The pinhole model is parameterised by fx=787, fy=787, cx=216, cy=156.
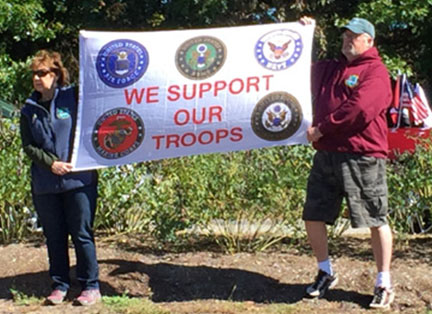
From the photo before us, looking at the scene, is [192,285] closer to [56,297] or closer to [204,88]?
[56,297]

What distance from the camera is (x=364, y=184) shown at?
4.96 metres

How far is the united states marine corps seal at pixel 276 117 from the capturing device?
5219 mm

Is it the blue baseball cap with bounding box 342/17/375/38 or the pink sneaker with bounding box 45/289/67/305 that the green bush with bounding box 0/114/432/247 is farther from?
the blue baseball cap with bounding box 342/17/375/38

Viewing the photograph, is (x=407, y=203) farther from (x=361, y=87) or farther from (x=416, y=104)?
(x=416, y=104)

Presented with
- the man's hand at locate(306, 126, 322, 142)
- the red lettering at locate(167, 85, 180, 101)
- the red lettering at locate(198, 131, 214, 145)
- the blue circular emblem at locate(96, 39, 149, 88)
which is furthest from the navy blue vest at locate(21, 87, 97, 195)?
the man's hand at locate(306, 126, 322, 142)

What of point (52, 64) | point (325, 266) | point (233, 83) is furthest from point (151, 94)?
point (325, 266)

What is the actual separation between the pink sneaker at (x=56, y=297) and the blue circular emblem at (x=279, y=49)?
2069mm

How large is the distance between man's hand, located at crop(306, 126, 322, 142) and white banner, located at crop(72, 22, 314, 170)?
26 centimetres

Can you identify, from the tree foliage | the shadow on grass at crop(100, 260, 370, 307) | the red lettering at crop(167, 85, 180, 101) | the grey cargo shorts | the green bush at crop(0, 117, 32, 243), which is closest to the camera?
the grey cargo shorts

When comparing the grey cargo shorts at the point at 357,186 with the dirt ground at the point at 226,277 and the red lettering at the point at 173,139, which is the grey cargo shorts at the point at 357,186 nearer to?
the dirt ground at the point at 226,277

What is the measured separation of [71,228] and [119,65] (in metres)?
1.14

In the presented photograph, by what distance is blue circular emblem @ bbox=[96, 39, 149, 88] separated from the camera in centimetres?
532

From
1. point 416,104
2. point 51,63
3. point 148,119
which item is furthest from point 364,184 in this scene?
point 416,104

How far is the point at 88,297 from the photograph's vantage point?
5.25m
